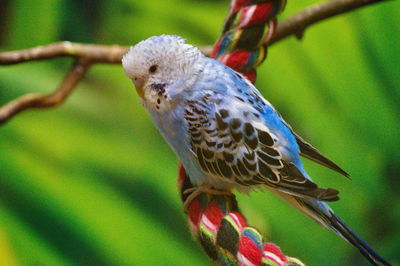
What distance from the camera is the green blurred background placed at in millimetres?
798

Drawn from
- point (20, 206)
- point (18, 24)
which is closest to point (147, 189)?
point (20, 206)

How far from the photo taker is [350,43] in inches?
32.3

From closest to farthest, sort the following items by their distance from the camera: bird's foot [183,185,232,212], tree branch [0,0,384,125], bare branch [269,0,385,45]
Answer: bird's foot [183,185,232,212]
bare branch [269,0,385,45]
tree branch [0,0,384,125]

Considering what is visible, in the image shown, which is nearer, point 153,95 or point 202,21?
point 153,95

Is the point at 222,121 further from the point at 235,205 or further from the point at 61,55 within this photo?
the point at 61,55

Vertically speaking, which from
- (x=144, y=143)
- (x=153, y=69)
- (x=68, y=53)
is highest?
(x=153, y=69)

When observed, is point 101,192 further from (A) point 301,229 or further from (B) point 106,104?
(A) point 301,229

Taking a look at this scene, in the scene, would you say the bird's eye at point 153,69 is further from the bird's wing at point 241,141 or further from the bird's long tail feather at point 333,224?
the bird's long tail feather at point 333,224

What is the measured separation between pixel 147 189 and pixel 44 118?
200mm

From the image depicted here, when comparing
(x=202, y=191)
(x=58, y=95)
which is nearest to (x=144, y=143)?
(x=58, y=95)

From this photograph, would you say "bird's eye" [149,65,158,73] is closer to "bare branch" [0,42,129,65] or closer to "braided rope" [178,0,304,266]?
"braided rope" [178,0,304,266]

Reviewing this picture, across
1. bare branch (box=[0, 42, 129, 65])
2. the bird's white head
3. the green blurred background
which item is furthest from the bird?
bare branch (box=[0, 42, 129, 65])

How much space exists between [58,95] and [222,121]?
43cm

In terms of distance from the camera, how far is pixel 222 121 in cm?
59
